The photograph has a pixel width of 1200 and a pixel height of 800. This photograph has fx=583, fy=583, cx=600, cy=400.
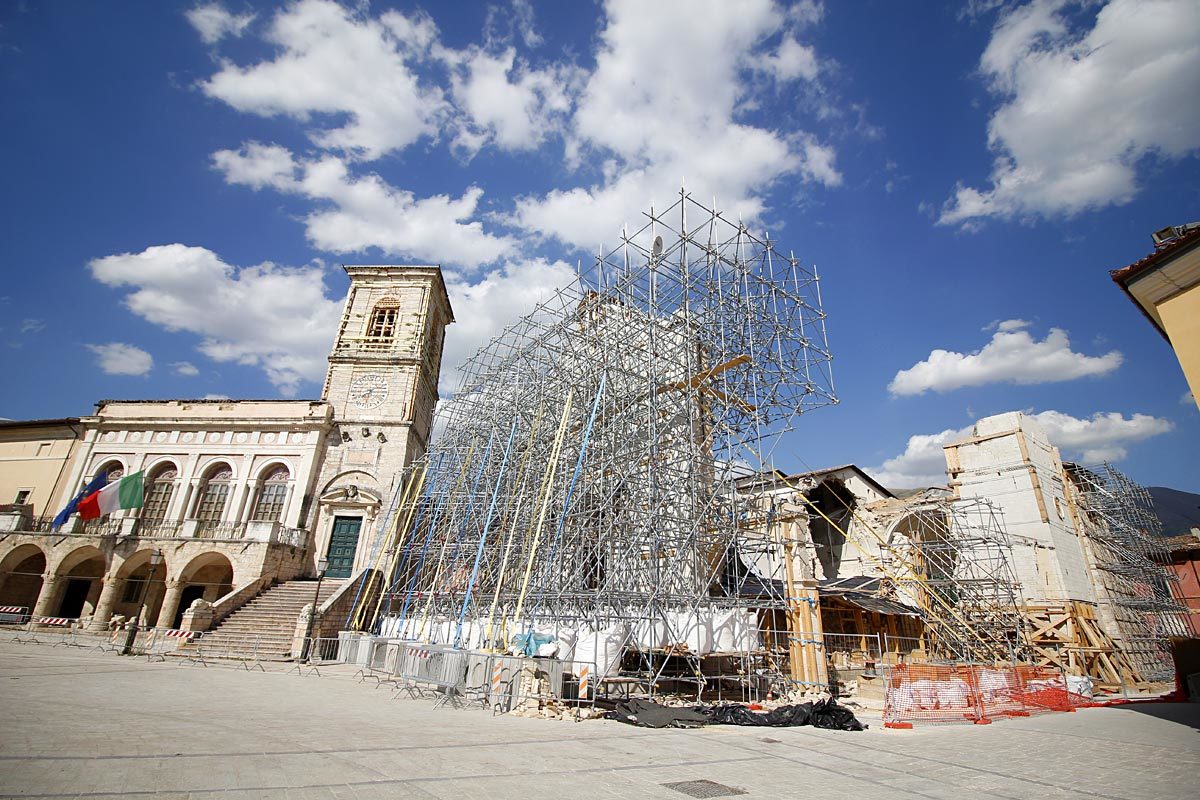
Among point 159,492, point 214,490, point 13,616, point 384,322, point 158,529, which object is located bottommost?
point 13,616

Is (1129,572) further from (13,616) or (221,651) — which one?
(13,616)

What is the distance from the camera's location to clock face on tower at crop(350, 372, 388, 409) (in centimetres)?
2634

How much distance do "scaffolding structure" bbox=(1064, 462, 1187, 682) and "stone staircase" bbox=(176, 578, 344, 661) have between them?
91.5 feet

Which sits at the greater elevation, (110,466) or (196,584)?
(110,466)

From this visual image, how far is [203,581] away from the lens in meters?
23.2

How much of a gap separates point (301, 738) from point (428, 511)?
53.7 ft

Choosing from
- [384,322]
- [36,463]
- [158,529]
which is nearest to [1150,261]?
[384,322]

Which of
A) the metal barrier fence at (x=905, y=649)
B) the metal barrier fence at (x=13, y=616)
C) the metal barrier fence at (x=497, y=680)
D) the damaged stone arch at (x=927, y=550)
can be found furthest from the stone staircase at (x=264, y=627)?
the damaged stone arch at (x=927, y=550)

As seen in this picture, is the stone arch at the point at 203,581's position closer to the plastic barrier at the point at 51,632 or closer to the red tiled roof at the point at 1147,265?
the plastic barrier at the point at 51,632

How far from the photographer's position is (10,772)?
481 centimetres

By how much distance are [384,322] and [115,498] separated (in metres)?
12.5

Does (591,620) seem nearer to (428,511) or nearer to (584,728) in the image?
(584,728)

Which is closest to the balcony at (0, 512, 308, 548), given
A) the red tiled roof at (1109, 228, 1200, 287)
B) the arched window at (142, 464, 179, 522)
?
the arched window at (142, 464, 179, 522)

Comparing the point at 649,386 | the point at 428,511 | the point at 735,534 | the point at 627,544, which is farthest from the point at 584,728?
the point at 428,511
